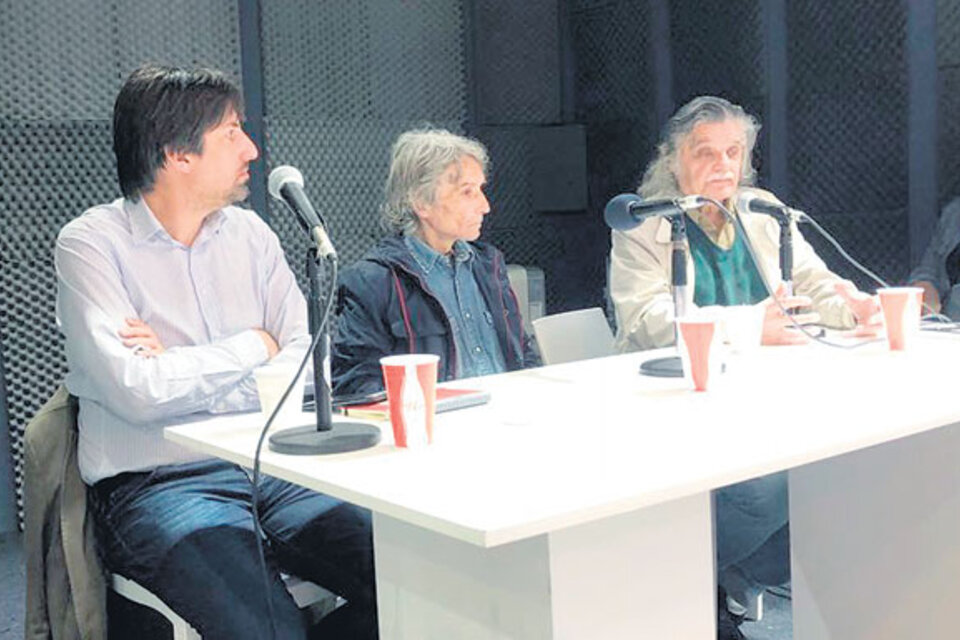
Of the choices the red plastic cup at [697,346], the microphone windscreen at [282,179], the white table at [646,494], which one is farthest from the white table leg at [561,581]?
the microphone windscreen at [282,179]

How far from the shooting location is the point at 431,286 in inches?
111

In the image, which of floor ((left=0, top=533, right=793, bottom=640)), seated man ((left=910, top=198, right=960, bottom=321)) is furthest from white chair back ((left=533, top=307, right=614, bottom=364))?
seated man ((left=910, top=198, right=960, bottom=321))

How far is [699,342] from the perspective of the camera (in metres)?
2.02

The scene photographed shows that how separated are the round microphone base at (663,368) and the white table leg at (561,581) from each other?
59cm

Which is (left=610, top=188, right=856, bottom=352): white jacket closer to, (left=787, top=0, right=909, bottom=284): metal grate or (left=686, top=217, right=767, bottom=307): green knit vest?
(left=686, top=217, right=767, bottom=307): green knit vest

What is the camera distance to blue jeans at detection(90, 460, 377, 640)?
6.44 feet

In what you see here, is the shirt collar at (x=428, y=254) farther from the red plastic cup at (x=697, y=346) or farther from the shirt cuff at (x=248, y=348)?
the red plastic cup at (x=697, y=346)

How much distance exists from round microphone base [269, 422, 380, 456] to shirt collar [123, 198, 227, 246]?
72cm

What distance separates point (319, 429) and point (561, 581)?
514mm

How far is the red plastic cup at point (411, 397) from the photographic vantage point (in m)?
1.69

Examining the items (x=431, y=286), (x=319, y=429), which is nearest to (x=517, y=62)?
(x=431, y=286)

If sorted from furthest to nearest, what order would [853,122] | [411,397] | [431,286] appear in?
[853,122] < [431,286] < [411,397]

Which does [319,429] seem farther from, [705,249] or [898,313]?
[705,249]

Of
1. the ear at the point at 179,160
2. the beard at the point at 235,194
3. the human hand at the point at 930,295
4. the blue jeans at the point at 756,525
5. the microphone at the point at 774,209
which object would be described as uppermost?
the ear at the point at 179,160
